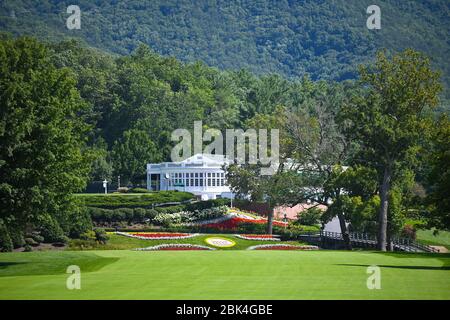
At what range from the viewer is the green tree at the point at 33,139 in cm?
4897

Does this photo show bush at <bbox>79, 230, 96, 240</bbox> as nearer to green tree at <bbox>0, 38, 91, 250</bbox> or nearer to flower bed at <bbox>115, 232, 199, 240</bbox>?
flower bed at <bbox>115, 232, 199, 240</bbox>

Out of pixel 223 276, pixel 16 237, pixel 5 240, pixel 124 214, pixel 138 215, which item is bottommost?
pixel 138 215

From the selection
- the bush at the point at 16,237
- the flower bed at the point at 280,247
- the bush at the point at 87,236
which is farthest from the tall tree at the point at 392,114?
the bush at the point at 16,237

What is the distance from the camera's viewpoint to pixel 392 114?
69812 millimetres

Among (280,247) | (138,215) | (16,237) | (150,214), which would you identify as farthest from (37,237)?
(150,214)

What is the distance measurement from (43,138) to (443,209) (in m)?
19.5

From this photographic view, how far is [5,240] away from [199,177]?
46.6 metres

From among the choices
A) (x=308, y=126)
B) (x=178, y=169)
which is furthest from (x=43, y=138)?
(x=178, y=169)

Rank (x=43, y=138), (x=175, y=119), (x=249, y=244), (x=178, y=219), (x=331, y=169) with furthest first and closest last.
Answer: (x=175, y=119), (x=178, y=219), (x=331, y=169), (x=249, y=244), (x=43, y=138)

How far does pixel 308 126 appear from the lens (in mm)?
78625

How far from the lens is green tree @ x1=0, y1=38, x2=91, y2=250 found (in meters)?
49.0

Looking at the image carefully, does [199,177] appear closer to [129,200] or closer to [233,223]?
[129,200]
